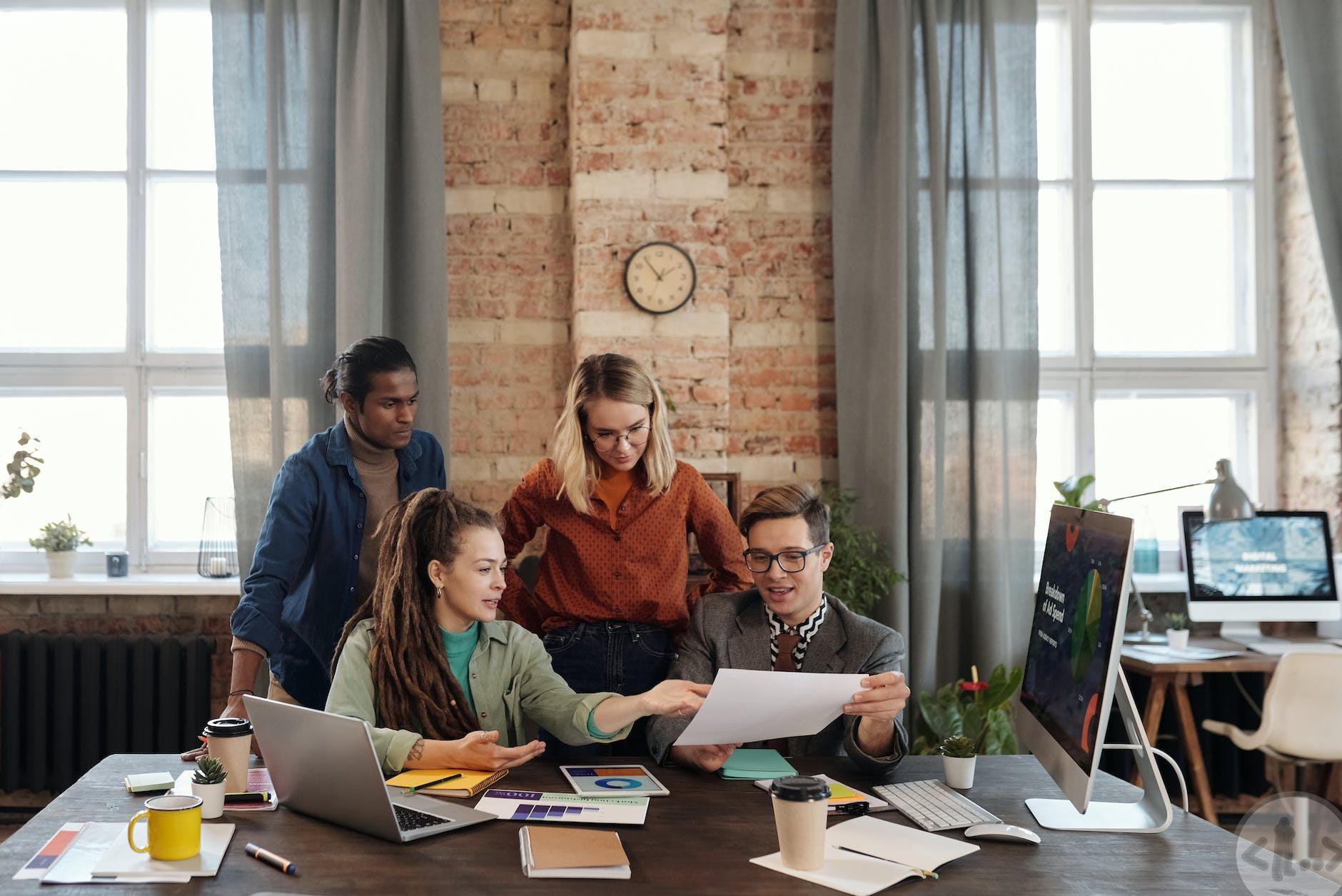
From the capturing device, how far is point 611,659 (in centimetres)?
238

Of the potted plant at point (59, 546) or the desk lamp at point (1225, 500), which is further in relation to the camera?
the potted plant at point (59, 546)

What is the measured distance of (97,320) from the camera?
3.96 metres

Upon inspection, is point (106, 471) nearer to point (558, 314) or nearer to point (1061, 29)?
point (558, 314)

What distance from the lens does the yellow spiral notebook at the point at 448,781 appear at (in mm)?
1644

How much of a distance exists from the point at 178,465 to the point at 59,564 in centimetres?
51

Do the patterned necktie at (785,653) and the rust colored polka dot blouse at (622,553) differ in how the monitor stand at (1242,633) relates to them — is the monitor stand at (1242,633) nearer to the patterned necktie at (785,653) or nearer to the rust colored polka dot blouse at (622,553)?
the rust colored polka dot blouse at (622,553)

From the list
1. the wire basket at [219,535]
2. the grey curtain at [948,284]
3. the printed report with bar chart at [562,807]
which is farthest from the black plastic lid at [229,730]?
the grey curtain at [948,284]

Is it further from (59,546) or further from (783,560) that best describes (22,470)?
(783,560)

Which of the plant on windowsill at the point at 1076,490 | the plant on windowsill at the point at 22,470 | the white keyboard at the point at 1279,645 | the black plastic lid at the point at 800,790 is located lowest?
the white keyboard at the point at 1279,645

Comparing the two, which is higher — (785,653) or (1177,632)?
(785,653)

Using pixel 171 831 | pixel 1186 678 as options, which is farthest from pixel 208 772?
pixel 1186 678

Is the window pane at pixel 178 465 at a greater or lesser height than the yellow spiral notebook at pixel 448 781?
greater

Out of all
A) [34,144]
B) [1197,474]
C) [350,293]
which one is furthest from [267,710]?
[1197,474]

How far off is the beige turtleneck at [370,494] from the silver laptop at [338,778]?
0.87 metres
